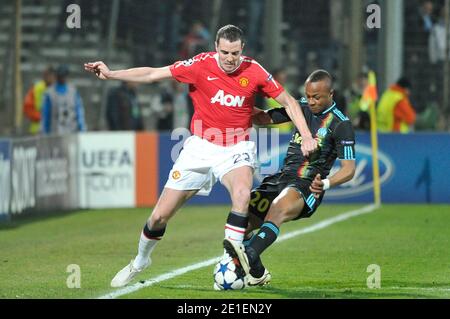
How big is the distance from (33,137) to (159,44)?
26.1 ft

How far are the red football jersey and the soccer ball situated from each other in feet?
3.51

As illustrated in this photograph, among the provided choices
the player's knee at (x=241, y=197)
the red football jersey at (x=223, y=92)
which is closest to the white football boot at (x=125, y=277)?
the player's knee at (x=241, y=197)

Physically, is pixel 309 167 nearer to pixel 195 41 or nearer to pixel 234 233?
pixel 234 233

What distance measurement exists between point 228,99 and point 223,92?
0.24 ft

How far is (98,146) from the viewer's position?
68.1 ft

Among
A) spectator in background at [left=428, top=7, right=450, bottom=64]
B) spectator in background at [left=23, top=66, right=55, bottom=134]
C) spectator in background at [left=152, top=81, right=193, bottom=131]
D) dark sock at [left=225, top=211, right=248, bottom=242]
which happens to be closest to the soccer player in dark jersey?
dark sock at [left=225, top=211, right=248, bottom=242]

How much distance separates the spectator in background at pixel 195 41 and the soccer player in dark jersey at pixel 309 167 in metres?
14.9

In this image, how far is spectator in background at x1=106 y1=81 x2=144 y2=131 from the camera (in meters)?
23.9

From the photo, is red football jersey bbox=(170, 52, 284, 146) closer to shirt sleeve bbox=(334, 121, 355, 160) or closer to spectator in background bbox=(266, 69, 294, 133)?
shirt sleeve bbox=(334, 121, 355, 160)

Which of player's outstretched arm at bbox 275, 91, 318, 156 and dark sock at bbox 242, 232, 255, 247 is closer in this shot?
player's outstretched arm at bbox 275, 91, 318, 156

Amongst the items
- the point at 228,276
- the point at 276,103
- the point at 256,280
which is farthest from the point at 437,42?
the point at 228,276

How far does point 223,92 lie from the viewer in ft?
34.2

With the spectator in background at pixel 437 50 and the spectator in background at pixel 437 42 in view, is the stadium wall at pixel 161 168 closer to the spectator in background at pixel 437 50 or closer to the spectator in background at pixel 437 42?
the spectator in background at pixel 437 50
